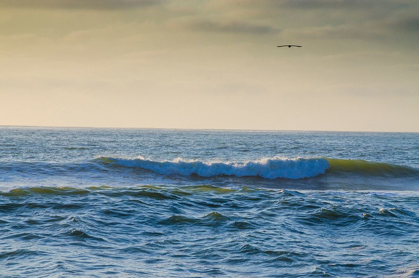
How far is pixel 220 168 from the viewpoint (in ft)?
92.7

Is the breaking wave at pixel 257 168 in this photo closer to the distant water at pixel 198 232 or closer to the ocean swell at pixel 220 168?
the ocean swell at pixel 220 168

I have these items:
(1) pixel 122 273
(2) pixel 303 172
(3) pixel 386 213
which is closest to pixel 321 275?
(1) pixel 122 273

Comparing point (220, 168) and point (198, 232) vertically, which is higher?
point (220, 168)

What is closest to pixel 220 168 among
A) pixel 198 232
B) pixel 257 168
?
pixel 257 168

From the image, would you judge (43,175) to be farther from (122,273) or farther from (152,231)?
(122,273)

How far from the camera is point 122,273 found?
8.73 metres

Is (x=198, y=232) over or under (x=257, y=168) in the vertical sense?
under

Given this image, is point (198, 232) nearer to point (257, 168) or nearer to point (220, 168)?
point (220, 168)

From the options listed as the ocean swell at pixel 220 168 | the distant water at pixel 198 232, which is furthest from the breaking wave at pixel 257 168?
the distant water at pixel 198 232

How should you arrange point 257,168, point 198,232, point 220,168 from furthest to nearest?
point 257,168 → point 220,168 → point 198,232

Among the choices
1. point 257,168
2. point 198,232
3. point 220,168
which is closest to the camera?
point 198,232

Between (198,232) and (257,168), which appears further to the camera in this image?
(257,168)

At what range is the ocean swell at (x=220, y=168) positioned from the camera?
27922mm

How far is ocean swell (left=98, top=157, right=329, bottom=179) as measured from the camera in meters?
27.9
